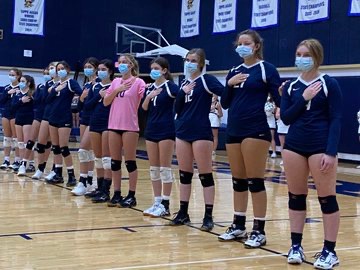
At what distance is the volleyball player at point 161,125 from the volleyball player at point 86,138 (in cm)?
132

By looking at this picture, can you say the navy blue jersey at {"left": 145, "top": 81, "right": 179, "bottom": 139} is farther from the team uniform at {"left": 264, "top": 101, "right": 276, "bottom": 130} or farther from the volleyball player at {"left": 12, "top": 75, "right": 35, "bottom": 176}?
the team uniform at {"left": 264, "top": 101, "right": 276, "bottom": 130}

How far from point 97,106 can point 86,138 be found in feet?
2.07

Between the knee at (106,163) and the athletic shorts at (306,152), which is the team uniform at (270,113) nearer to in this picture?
the knee at (106,163)

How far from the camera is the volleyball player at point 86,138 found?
7.05m

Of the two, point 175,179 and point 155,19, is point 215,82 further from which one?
point 155,19

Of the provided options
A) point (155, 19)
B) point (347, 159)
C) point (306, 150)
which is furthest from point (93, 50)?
point (306, 150)

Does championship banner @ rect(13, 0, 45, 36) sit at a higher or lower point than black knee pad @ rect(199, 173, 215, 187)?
higher

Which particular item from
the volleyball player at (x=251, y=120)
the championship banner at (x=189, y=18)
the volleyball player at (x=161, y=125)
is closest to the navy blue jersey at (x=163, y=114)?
the volleyball player at (x=161, y=125)

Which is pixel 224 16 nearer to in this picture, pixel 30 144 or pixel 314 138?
pixel 30 144

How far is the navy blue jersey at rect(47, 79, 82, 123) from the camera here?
768 centimetres

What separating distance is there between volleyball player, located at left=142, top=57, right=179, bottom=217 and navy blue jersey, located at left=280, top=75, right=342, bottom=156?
185 cm

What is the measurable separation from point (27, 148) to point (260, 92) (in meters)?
5.26

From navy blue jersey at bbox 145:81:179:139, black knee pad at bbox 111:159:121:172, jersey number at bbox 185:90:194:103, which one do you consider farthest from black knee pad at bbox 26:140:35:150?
jersey number at bbox 185:90:194:103

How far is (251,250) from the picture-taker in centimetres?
454
